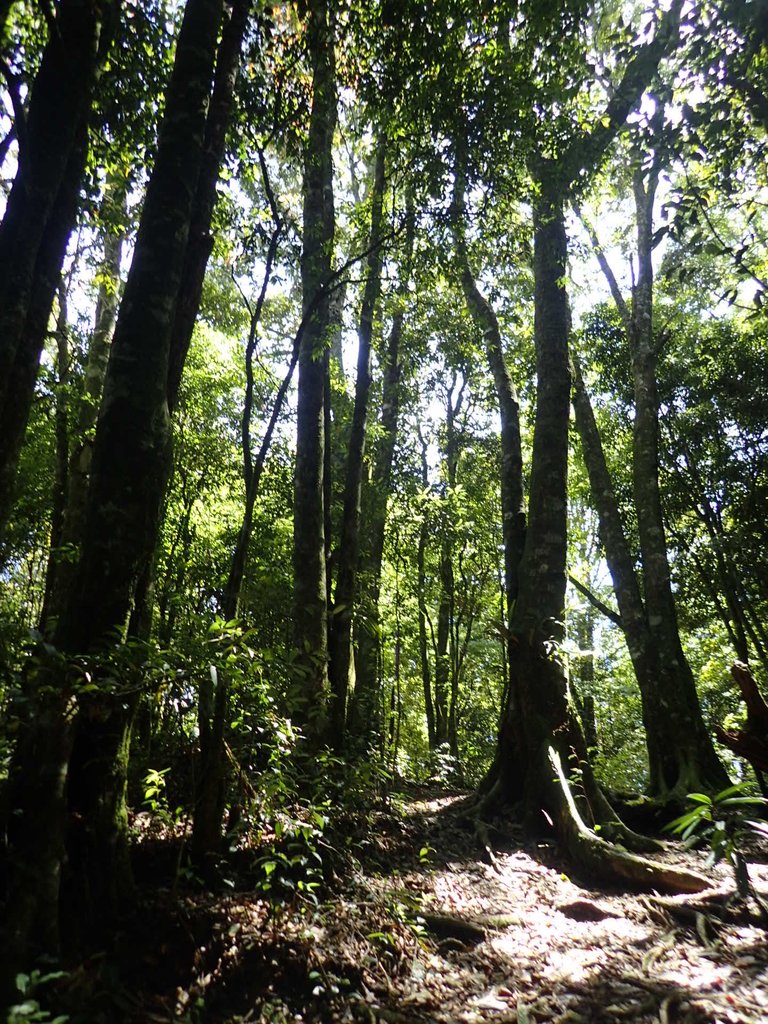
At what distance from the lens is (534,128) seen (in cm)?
665

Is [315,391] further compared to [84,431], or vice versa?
[84,431]

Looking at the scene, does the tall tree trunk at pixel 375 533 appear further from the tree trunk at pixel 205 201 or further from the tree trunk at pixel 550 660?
the tree trunk at pixel 205 201

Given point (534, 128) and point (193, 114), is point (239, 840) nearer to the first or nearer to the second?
point (193, 114)

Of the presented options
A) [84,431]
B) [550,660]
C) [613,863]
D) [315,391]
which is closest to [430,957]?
[613,863]

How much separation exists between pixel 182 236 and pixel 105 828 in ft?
12.7

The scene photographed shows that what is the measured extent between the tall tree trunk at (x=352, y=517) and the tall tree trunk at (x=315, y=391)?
505mm

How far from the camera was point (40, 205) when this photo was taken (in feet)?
14.2

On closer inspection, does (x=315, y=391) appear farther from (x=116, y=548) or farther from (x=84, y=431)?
(x=116, y=548)

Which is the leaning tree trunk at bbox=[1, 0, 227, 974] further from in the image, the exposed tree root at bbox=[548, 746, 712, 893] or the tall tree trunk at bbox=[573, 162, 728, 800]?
the tall tree trunk at bbox=[573, 162, 728, 800]

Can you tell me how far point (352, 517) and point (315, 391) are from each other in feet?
6.17

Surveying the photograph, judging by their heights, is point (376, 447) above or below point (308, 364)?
above

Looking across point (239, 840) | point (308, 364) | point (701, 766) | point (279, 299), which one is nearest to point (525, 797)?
point (701, 766)

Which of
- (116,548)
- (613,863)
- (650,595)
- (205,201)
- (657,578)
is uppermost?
(205,201)

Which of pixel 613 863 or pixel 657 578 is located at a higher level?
pixel 657 578
